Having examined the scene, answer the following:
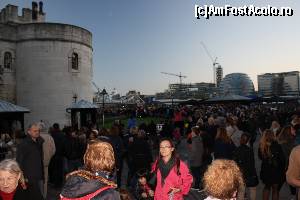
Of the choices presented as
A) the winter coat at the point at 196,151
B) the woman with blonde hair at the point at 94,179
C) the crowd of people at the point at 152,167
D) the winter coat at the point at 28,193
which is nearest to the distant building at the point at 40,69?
the crowd of people at the point at 152,167

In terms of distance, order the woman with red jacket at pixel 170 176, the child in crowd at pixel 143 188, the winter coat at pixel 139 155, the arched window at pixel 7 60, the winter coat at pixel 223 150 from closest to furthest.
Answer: the woman with red jacket at pixel 170 176
the child in crowd at pixel 143 188
the winter coat at pixel 223 150
the winter coat at pixel 139 155
the arched window at pixel 7 60

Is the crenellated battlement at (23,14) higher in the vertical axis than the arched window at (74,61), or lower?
higher

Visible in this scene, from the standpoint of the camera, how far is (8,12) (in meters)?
30.3

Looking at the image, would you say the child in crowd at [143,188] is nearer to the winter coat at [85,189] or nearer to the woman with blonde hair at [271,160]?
the woman with blonde hair at [271,160]

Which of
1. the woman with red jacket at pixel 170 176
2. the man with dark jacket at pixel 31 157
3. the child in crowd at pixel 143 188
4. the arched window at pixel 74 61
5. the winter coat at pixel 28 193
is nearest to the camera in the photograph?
the winter coat at pixel 28 193

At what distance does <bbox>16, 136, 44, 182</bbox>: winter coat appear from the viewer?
22.4 ft

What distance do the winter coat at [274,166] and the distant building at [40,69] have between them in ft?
71.2

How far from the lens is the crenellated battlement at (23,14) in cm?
3034

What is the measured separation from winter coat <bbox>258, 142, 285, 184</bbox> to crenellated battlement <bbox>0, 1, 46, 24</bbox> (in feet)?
91.6

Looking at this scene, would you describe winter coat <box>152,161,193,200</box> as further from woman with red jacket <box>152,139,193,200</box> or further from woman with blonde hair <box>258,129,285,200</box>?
woman with blonde hair <box>258,129,285,200</box>

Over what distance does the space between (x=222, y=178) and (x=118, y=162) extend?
658cm

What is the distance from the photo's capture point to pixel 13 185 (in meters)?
3.69

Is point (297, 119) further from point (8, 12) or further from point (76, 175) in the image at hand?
point (8, 12)

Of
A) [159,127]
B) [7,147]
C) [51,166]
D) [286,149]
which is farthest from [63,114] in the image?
[286,149]
